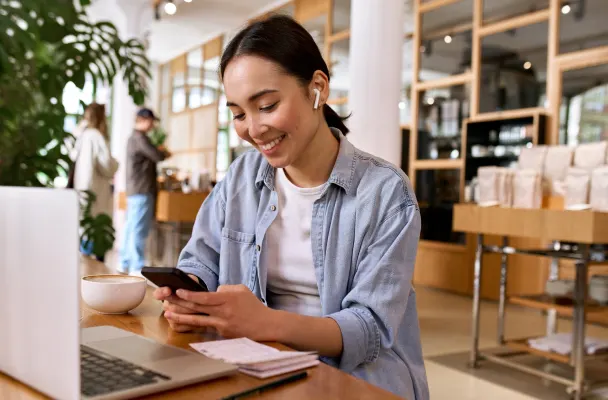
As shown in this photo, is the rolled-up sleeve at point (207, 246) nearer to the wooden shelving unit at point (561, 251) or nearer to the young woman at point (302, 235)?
the young woman at point (302, 235)

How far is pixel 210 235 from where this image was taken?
1445 millimetres

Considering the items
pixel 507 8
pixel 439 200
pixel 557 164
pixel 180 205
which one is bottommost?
pixel 180 205

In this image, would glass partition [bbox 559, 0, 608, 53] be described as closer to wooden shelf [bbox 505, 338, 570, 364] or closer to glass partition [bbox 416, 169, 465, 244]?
glass partition [bbox 416, 169, 465, 244]

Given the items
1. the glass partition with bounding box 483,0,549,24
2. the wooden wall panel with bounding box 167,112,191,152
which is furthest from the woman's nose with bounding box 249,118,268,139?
the wooden wall panel with bounding box 167,112,191,152

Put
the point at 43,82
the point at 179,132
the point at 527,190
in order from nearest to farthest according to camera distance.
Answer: the point at 43,82 → the point at 527,190 → the point at 179,132

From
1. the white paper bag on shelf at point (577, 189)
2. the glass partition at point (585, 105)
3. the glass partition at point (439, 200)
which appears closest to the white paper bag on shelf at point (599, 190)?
the white paper bag on shelf at point (577, 189)

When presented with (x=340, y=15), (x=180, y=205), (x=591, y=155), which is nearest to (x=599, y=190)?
(x=591, y=155)

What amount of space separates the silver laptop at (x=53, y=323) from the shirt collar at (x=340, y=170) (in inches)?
22.0

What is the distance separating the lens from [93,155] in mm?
4977

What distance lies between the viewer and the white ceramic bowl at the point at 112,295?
1.15 meters

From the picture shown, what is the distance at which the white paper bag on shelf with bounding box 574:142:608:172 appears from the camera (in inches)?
173

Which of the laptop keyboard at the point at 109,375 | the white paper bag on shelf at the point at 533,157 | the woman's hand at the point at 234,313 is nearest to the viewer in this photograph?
the laptop keyboard at the point at 109,375

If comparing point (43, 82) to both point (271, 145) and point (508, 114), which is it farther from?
point (508, 114)

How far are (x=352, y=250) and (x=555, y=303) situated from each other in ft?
8.31
